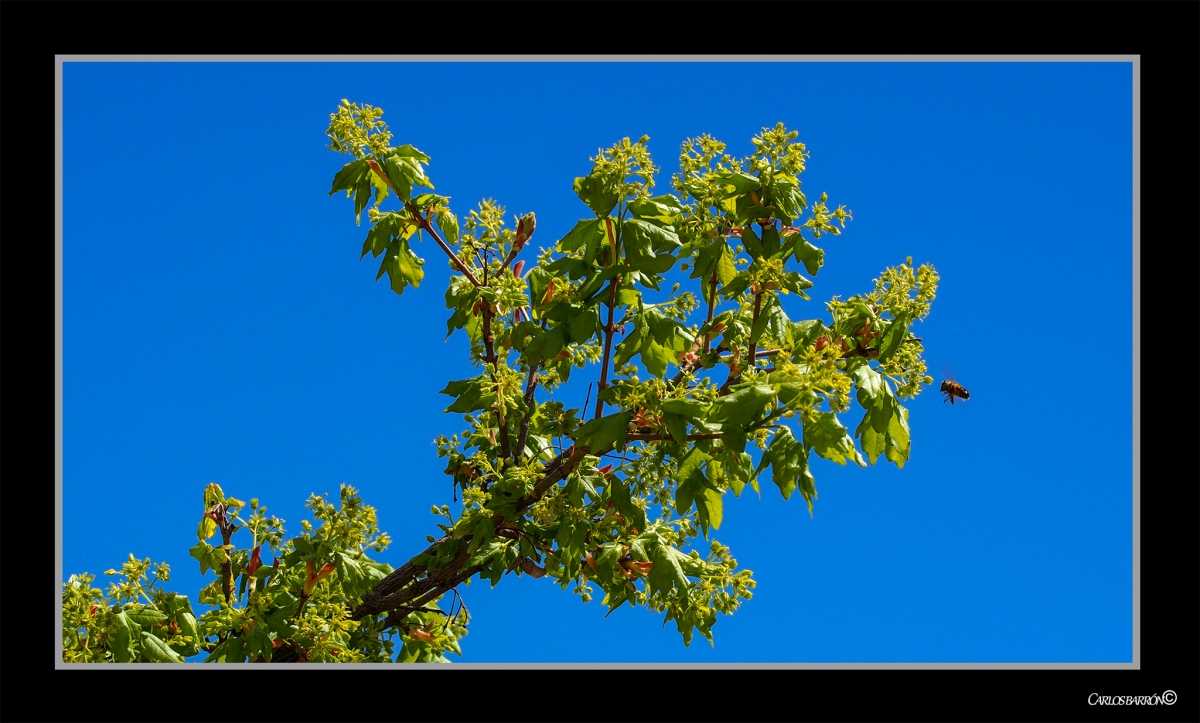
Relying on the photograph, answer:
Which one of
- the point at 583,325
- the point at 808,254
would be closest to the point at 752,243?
the point at 808,254

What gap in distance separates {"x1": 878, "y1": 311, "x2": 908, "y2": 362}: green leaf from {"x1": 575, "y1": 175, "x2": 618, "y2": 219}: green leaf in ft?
4.39

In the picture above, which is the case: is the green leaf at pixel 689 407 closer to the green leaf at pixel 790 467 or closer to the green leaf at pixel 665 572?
the green leaf at pixel 790 467

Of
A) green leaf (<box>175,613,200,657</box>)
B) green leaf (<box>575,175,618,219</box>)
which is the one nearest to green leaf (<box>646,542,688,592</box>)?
green leaf (<box>575,175,618,219</box>)

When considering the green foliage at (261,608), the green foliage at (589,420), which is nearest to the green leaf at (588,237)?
the green foliage at (589,420)

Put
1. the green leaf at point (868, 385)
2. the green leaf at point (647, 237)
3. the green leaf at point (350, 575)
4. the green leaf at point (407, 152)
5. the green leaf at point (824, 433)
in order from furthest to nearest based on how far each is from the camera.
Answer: the green leaf at point (407, 152)
the green leaf at point (350, 575)
the green leaf at point (647, 237)
the green leaf at point (868, 385)
the green leaf at point (824, 433)

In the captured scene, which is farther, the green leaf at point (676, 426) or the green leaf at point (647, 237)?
the green leaf at point (647, 237)

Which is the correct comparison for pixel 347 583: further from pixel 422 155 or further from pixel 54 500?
pixel 422 155

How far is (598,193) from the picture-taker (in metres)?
4.60

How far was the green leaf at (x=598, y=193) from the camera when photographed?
4586mm

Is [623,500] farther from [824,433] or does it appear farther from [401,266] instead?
[401,266]

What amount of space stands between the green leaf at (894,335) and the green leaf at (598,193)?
134 cm

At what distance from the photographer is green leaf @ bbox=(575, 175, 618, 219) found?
15.0ft

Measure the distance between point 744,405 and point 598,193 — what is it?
120cm
